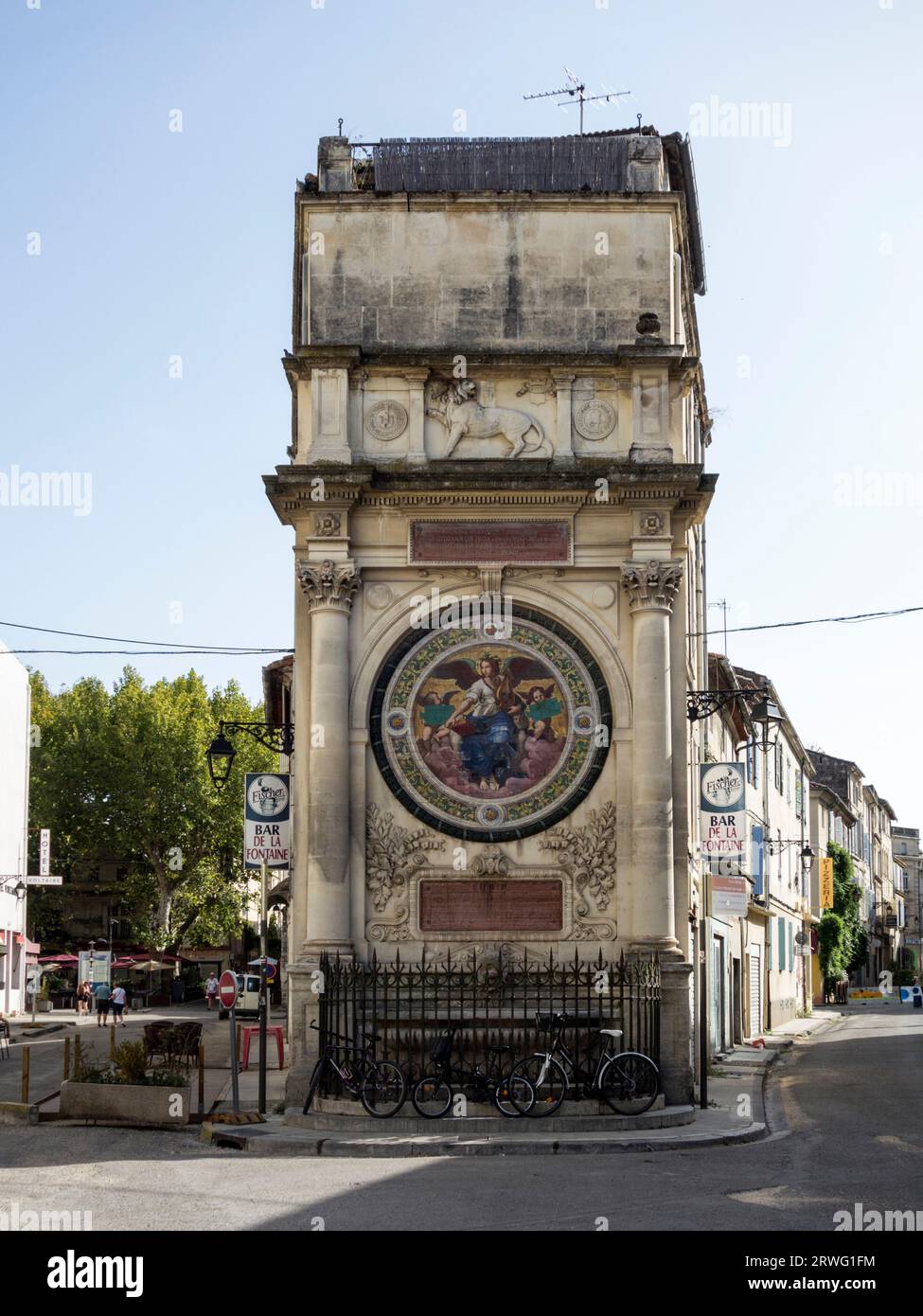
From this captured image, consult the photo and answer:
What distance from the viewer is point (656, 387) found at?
74.7 ft

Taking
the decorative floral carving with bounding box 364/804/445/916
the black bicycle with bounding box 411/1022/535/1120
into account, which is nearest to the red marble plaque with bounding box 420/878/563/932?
the decorative floral carving with bounding box 364/804/445/916

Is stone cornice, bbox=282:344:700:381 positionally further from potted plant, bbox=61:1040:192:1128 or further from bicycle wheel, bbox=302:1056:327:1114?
potted plant, bbox=61:1040:192:1128

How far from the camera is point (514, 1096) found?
19047 mm

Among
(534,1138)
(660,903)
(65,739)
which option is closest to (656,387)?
(660,903)

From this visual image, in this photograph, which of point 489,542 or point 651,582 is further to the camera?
point 489,542

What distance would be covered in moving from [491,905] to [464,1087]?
302 centimetres

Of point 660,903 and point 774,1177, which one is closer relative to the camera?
point 774,1177

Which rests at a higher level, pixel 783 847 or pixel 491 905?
pixel 783 847

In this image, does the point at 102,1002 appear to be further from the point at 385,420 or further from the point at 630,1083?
the point at 630,1083

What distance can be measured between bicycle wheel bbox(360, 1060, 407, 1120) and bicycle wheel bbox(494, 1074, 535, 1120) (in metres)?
1.09

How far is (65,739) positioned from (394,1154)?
55748mm

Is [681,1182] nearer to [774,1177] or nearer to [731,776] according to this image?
[774,1177]

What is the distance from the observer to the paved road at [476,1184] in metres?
12.7

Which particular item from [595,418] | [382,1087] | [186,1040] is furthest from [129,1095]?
[595,418]
